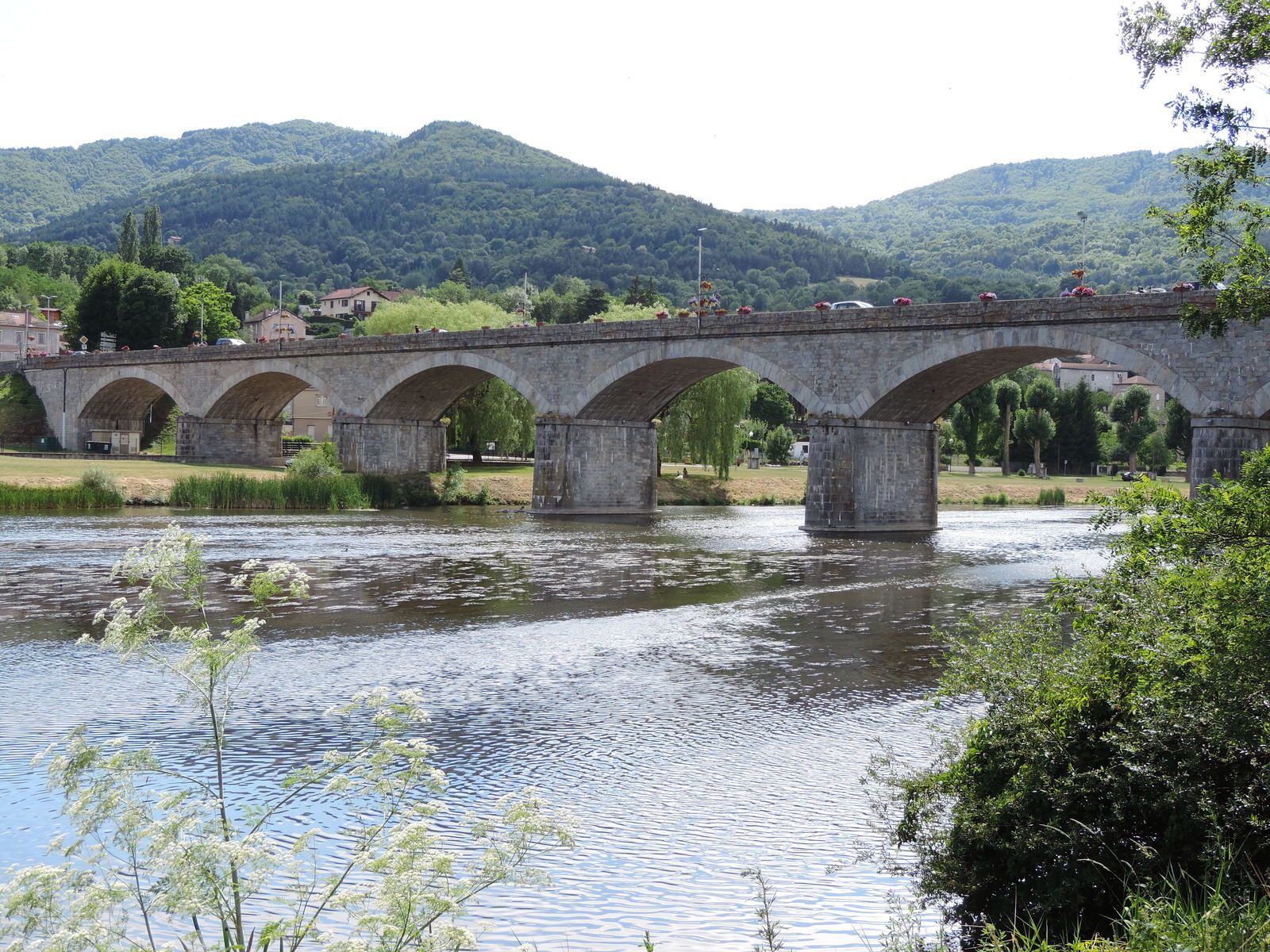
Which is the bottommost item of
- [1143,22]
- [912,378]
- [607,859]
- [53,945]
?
[607,859]

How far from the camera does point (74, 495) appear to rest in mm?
44281

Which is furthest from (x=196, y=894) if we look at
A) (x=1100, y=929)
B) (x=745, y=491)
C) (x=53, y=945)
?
(x=745, y=491)

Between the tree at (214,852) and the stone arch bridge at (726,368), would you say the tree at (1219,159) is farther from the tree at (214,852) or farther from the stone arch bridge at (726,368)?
the stone arch bridge at (726,368)

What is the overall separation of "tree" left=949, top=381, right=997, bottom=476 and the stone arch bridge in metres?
36.2

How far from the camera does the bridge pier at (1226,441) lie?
32969mm

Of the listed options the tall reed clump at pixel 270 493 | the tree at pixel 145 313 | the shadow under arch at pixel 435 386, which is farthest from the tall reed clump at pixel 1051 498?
the tree at pixel 145 313

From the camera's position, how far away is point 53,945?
4.96 meters

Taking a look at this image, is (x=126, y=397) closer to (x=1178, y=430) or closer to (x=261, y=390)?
(x=261, y=390)

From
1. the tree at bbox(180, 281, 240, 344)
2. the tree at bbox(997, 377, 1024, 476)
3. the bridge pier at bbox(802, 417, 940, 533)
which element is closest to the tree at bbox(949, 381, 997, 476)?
the tree at bbox(997, 377, 1024, 476)

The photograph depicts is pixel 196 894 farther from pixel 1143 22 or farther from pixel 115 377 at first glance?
pixel 115 377

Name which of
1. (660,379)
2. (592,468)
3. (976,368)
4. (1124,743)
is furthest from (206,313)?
(1124,743)

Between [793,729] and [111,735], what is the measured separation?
705 centimetres

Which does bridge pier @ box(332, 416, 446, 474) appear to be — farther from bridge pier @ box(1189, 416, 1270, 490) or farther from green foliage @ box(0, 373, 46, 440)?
bridge pier @ box(1189, 416, 1270, 490)

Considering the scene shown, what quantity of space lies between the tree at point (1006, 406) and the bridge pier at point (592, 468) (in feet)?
148
